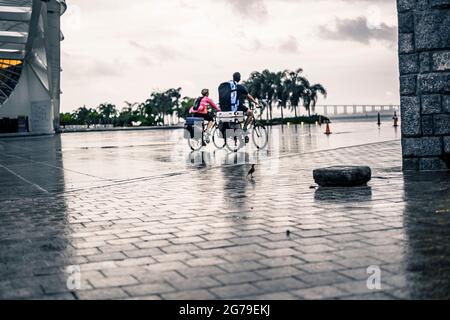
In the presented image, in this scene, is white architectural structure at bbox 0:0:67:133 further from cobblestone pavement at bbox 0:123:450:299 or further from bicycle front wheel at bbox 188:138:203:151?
cobblestone pavement at bbox 0:123:450:299

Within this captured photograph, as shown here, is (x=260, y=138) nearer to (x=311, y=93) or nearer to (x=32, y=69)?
(x=32, y=69)

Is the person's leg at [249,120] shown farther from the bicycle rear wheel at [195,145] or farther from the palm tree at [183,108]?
the palm tree at [183,108]

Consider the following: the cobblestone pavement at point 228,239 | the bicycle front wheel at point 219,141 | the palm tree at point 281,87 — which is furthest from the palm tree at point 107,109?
the cobblestone pavement at point 228,239

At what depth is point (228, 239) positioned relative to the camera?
480 cm

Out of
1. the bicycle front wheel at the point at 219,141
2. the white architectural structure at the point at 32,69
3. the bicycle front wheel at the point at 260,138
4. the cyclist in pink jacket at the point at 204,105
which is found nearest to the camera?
the bicycle front wheel at the point at 260,138

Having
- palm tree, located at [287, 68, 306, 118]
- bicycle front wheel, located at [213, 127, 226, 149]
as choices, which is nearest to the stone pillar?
bicycle front wheel, located at [213, 127, 226, 149]

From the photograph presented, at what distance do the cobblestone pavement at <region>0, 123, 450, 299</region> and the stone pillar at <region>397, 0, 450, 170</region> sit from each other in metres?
0.67

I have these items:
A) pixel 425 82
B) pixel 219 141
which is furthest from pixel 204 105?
pixel 425 82

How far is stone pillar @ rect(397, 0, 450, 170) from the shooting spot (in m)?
9.34

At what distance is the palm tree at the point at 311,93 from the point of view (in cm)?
7675

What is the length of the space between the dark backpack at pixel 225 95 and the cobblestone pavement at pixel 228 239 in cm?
716

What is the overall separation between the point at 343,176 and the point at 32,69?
183ft
